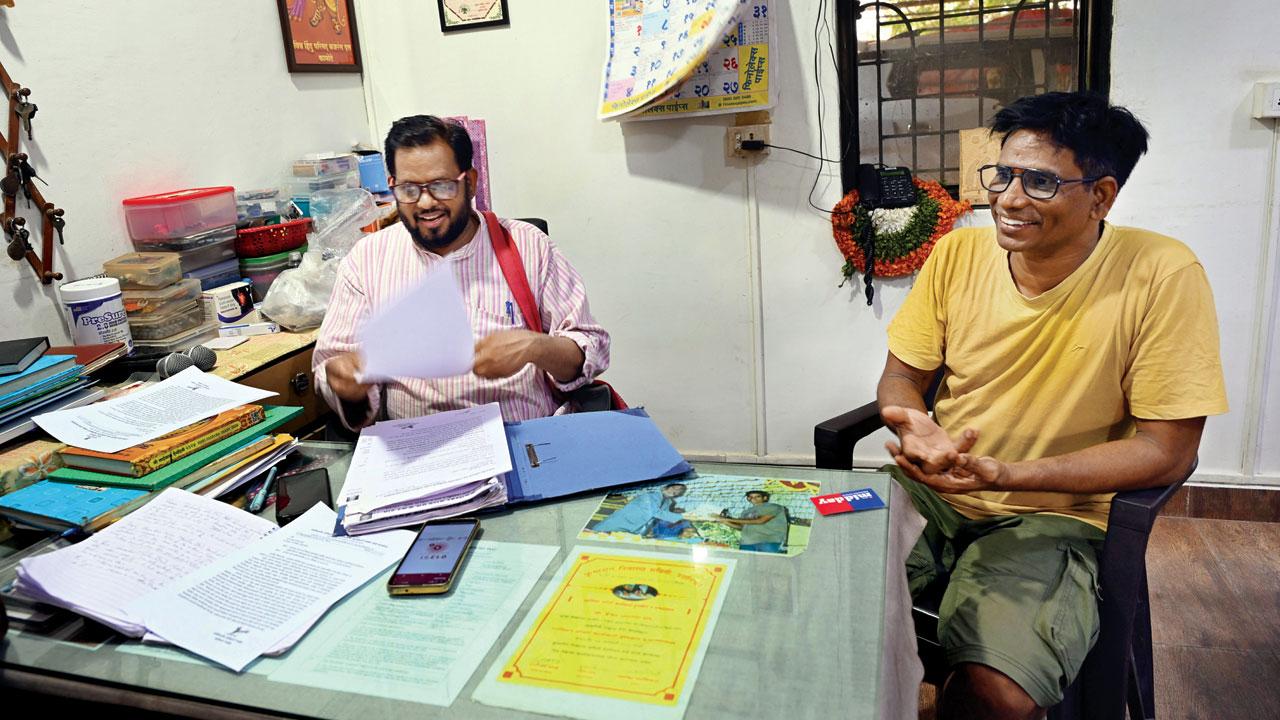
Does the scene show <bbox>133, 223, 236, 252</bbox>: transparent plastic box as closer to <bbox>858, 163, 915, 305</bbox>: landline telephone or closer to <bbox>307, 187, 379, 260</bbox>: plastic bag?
<bbox>307, 187, 379, 260</bbox>: plastic bag

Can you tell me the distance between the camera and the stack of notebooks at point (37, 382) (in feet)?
5.08

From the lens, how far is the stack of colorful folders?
5.08ft

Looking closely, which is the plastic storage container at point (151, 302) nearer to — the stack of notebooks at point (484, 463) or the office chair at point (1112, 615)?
the stack of notebooks at point (484, 463)

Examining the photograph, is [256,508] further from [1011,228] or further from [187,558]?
[1011,228]

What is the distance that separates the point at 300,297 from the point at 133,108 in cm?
65

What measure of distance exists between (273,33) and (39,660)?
2316mm

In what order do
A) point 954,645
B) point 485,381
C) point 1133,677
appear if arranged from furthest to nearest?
point 485,381 → point 1133,677 → point 954,645

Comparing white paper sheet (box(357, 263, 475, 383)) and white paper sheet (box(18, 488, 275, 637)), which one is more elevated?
white paper sheet (box(357, 263, 475, 383))

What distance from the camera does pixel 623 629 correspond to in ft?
3.31

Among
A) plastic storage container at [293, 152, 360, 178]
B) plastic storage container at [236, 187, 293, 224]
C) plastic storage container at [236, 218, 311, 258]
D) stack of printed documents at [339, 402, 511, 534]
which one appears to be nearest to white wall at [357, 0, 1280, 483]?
plastic storage container at [293, 152, 360, 178]

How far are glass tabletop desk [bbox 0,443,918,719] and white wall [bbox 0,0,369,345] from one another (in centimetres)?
133

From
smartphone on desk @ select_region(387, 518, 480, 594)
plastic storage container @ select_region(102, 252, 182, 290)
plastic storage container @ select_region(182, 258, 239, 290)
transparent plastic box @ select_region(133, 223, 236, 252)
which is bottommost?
smartphone on desk @ select_region(387, 518, 480, 594)

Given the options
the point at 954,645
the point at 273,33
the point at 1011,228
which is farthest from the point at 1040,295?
the point at 273,33

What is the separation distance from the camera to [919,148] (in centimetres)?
281
